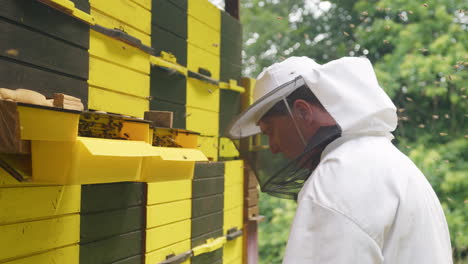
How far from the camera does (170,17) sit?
2400 mm

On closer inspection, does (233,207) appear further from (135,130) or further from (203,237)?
(135,130)

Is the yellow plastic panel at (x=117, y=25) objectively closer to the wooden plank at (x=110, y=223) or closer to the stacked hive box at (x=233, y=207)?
the wooden plank at (x=110, y=223)

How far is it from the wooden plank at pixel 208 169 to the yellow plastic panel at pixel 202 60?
1.92 ft

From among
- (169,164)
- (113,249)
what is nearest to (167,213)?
(113,249)

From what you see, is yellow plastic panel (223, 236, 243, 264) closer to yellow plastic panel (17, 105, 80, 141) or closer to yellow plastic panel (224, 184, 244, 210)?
yellow plastic panel (224, 184, 244, 210)

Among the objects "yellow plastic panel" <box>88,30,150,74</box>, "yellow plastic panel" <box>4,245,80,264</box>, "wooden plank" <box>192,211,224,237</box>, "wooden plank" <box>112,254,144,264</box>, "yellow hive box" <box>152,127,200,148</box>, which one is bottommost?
"wooden plank" <box>112,254,144,264</box>

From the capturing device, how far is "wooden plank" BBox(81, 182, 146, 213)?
1809 mm

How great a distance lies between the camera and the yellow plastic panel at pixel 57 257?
4.95ft

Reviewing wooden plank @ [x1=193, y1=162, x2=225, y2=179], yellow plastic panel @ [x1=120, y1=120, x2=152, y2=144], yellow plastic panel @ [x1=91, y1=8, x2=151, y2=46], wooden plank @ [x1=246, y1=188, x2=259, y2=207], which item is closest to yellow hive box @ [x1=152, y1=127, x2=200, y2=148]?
yellow plastic panel @ [x1=120, y1=120, x2=152, y2=144]

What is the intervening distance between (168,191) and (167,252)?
1.09 ft

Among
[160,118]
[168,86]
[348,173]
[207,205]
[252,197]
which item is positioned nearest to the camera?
[348,173]

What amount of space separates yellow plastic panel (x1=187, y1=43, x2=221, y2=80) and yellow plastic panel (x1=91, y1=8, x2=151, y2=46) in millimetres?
441

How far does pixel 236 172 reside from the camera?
3342 millimetres

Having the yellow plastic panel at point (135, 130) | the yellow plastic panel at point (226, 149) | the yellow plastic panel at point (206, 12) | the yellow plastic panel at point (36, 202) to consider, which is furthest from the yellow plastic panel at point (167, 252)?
the yellow plastic panel at point (206, 12)
